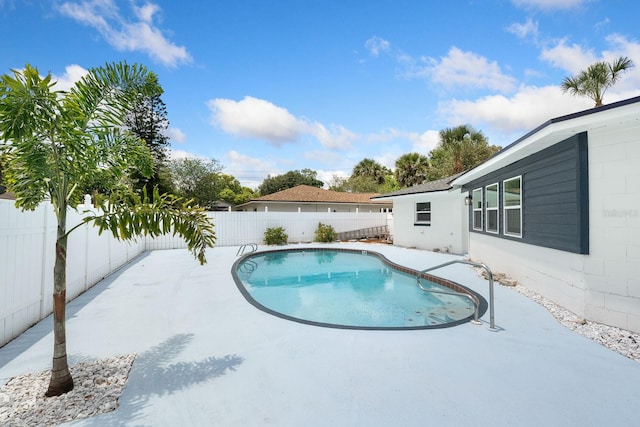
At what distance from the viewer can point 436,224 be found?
44.4ft

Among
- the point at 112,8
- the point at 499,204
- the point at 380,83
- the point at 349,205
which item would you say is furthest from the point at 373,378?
the point at 349,205

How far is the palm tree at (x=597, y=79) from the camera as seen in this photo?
52.4 feet

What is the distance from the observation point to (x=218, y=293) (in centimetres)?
634

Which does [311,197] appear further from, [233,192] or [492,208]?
[233,192]

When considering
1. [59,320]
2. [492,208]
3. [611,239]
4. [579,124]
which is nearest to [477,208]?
[492,208]

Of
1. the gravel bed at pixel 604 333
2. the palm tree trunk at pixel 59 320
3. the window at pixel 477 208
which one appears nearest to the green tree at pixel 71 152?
the palm tree trunk at pixel 59 320

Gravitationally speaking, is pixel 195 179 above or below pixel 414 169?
below

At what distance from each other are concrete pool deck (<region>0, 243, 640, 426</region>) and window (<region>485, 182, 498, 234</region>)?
3780 mm

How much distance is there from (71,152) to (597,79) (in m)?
23.9

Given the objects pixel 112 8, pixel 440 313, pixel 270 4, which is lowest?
pixel 440 313

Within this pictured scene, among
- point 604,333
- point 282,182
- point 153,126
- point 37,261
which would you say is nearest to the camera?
point 604,333

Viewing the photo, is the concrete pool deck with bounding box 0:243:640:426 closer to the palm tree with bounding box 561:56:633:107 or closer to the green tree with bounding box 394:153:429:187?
the palm tree with bounding box 561:56:633:107

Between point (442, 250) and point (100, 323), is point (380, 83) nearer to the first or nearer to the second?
point (442, 250)

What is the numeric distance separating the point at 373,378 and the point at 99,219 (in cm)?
288
